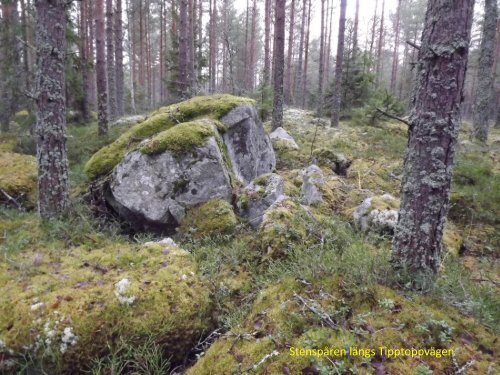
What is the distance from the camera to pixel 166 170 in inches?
217

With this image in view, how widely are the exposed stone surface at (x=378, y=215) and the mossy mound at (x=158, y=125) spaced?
3373 millimetres

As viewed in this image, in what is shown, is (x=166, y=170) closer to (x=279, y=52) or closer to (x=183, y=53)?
(x=279, y=52)

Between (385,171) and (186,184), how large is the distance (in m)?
5.49

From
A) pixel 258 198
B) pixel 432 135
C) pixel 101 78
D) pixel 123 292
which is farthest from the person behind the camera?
pixel 101 78

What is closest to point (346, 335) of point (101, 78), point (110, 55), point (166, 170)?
point (166, 170)

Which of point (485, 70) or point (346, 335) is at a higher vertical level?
point (485, 70)

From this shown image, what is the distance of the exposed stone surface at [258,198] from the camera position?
5.52 metres

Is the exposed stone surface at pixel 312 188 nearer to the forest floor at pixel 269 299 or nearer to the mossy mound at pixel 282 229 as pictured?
the forest floor at pixel 269 299

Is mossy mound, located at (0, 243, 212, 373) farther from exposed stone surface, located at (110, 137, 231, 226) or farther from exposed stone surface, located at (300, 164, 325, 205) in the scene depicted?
exposed stone surface, located at (300, 164, 325, 205)

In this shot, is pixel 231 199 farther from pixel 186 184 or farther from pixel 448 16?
pixel 448 16

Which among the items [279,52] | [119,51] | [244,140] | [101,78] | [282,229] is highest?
[119,51]

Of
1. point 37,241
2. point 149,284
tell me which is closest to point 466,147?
point 149,284

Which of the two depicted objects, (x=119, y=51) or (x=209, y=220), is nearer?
(x=209, y=220)

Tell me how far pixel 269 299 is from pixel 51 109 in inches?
168
